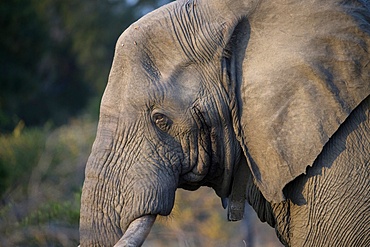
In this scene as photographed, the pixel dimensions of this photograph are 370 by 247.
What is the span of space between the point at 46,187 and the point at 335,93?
5113mm

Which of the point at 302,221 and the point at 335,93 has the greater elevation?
the point at 335,93

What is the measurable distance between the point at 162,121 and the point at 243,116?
32 centimetres

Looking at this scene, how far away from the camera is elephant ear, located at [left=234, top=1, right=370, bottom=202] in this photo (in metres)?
3.42

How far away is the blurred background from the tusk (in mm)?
365

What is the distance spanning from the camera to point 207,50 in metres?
3.57

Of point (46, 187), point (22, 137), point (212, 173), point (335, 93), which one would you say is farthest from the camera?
point (22, 137)

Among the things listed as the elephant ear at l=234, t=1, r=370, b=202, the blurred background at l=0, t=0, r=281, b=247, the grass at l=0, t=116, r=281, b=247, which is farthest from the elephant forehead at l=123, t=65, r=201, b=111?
the grass at l=0, t=116, r=281, b=247

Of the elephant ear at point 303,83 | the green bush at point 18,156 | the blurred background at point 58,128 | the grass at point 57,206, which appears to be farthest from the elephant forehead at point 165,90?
the green bush at point 18,156

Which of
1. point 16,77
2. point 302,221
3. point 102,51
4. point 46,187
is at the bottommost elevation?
point 102,51

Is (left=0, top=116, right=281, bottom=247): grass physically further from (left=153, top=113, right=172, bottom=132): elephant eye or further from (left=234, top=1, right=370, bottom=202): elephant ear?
(left=234, top=1, right=370, bottom=202): elephant ear

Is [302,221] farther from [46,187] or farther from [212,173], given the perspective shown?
[46,187]

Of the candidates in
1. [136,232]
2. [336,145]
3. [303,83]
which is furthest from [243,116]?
[136,232]

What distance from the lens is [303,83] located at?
3445 millimetres

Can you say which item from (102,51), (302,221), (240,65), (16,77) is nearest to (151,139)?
(240,65)
